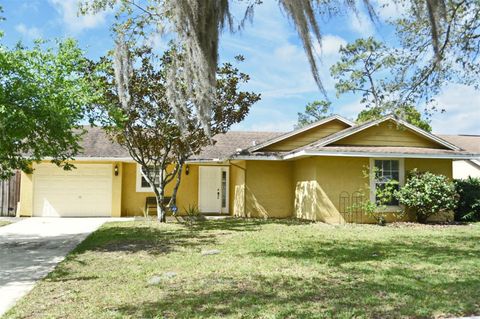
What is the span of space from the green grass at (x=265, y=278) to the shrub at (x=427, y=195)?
296 centimetres

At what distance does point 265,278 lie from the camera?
6.64 m

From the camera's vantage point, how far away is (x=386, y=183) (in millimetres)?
15438

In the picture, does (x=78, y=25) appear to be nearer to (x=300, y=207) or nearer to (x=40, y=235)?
(x=40, y=235)

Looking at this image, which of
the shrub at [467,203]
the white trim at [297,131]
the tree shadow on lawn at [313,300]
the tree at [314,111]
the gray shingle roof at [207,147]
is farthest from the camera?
the tree at [314,111]

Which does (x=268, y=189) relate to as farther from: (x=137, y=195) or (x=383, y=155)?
(x=137, y=195)

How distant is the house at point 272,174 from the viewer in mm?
15539

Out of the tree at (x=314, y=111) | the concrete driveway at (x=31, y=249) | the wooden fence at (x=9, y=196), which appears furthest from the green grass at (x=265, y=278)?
the tree at (x=314, y=111)

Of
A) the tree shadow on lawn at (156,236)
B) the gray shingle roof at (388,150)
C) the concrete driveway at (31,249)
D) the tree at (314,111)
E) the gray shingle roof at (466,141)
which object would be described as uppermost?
the tree at (314,111)

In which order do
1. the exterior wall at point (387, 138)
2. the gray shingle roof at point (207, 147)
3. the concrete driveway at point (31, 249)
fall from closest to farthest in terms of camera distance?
the concrete driveway at point (31, 249) < the exterior wall at point (387, 138) < the gray shingle roof at point (207, 147)

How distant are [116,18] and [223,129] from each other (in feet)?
19.8

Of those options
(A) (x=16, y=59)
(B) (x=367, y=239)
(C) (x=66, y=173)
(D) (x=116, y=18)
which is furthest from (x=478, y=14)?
(C) (x=66, y=173)

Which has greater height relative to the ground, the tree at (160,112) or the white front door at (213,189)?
the tree at (160,112)

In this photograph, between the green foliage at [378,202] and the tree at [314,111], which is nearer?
the green foliage at [378,202]

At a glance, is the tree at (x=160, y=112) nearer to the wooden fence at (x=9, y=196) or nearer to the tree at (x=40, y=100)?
the tree at (x=40, y=100)
